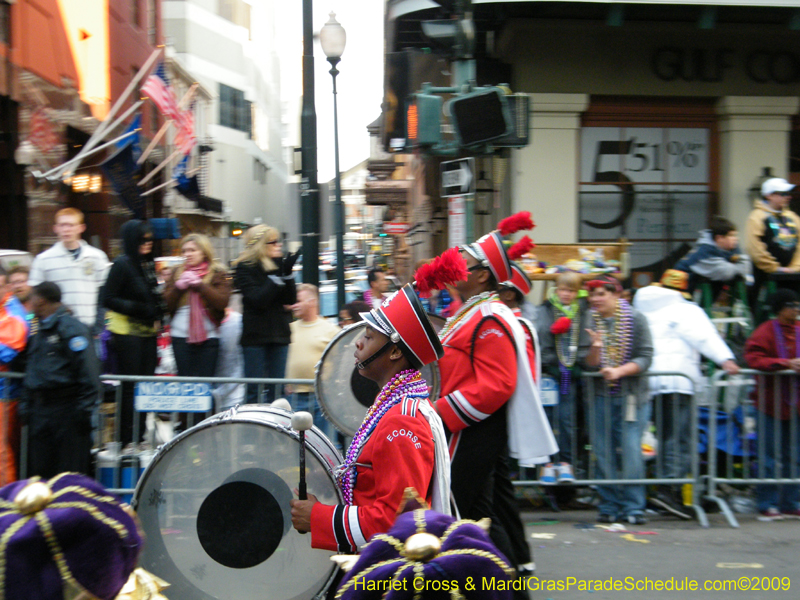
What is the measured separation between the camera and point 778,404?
6.98 m

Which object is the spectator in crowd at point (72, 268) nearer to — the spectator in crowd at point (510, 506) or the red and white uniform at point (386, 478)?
the spectator in crowd at point (510, 506)

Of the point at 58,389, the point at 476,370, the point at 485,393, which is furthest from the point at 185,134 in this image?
the point at 485,393

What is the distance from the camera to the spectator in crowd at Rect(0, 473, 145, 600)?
5.81 feet

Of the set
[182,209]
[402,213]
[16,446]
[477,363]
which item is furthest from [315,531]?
[402,213]

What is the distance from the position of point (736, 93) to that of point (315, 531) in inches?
351

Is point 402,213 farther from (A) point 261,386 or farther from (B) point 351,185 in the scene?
(B) point 351,185

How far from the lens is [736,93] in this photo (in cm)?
998

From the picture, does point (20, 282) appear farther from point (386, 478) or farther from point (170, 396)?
point (386, 478)

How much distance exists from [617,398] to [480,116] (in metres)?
2.64

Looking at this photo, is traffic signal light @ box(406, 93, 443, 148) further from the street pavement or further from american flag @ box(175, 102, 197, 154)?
american flag @ box(175, 102, 197, 154)

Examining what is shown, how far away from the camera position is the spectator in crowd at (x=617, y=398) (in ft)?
22.5

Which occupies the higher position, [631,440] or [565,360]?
[565,360]

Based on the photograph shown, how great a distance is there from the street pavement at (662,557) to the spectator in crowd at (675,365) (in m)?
0.41

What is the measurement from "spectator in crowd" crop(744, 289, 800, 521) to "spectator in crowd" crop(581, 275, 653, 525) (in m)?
1.00
